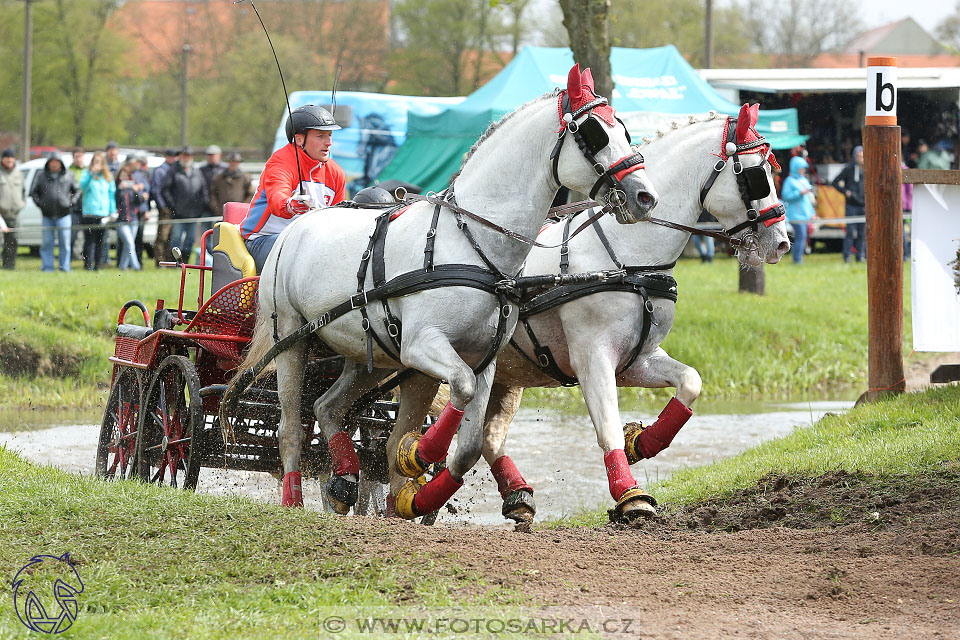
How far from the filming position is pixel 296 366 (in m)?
6.55

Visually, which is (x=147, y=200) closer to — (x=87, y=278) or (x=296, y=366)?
(x=87, y=278)

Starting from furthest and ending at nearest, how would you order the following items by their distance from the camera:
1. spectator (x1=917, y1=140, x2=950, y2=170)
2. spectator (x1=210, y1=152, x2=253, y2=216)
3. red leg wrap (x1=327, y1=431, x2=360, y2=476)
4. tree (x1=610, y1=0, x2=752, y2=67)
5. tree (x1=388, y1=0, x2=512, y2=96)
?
1. tree (x1=610, y1=0, x2=752, y2=67)
2. tree (x1=388, y1=0, x2=512, y2=96)
3. spectator (x1=917, y1=140, x2=950, y2=170)
4. spectator (x1=210, y1=152, x2=253, y2=216)
5. red leg wrap (x1=327, y1=431, x2=360, y2=476)

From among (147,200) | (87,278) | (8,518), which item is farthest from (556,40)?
(8,518)

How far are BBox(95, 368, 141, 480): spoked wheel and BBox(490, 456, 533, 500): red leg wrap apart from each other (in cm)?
237

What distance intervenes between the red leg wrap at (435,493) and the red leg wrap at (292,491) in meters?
0.86

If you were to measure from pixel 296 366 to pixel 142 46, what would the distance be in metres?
49.1

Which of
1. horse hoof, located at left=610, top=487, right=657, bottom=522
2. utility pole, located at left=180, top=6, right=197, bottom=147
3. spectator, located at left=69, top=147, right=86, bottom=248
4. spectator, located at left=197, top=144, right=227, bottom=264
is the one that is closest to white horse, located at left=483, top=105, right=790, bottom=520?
horse hoof, located at left=610, top=487, right=657, bottom=522

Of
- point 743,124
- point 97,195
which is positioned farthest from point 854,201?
point 743,124

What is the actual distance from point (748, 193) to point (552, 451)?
152 inches

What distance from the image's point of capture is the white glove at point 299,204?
6891 mm

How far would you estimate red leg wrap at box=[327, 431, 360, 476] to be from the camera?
6461mm

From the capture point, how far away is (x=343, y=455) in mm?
6492

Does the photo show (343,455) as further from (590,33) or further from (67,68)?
(67,68)

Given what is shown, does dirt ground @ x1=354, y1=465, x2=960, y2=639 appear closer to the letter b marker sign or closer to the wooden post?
the wooden post
